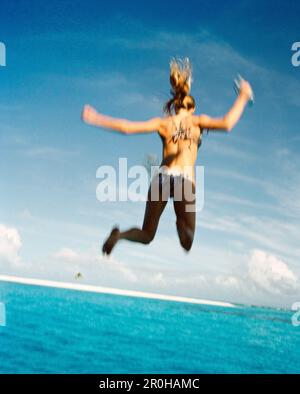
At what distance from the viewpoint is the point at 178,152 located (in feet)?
12.4

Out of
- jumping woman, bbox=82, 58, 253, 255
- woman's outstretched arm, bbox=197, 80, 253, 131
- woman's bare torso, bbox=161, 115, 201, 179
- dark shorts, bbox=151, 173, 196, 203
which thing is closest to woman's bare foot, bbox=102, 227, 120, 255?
jumping woman, bbox=82, 58, 253, 255

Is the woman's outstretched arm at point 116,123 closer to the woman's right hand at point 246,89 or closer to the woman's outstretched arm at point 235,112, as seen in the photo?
the woman's outstretched arm at point 235,112

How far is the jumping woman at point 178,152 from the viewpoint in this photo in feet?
11.9

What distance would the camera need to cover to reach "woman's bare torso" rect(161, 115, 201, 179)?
3725 millimetres

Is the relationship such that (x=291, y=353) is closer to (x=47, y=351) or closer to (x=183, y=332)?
(x=183, y=332)

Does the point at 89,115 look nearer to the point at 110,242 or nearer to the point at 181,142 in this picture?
the point at 181,142

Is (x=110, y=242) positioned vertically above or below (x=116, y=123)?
below

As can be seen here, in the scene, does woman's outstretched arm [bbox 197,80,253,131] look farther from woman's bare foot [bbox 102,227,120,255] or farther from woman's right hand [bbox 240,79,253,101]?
woman's bare foot [bbox 102,227,120,255]

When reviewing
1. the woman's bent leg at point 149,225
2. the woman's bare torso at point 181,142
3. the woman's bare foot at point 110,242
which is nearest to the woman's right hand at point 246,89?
the woman's bare torso at point 181,142

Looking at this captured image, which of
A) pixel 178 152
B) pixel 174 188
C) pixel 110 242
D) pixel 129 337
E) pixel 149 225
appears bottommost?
pixel 110 242

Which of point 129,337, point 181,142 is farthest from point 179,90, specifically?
point 129,337

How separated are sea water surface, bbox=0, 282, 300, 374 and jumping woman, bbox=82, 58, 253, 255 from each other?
66.2ft

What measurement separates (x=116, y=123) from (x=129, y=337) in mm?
29363
